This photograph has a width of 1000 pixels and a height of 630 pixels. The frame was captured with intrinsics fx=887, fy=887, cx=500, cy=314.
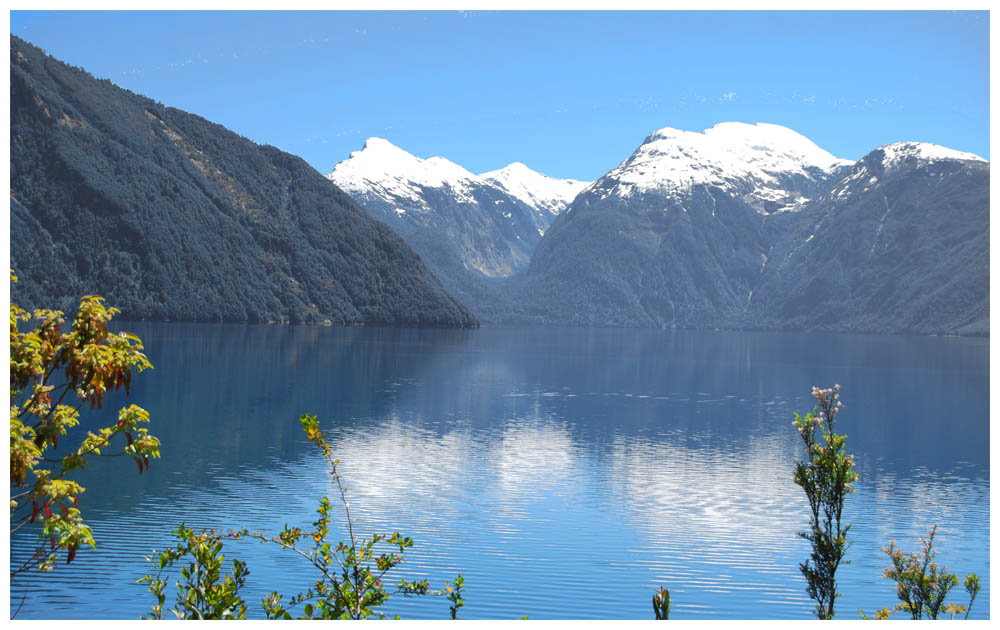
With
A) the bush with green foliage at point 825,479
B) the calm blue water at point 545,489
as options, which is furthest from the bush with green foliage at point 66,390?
the calm blue water at point 545,489

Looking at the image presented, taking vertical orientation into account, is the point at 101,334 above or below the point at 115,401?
above

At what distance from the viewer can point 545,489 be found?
5019 cm

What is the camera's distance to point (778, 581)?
34156mm

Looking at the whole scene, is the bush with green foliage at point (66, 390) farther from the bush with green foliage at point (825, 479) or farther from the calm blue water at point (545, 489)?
the calm blue water at point (545, 489)

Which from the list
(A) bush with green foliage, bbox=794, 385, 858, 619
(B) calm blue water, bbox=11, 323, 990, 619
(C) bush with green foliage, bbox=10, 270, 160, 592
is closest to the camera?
(C) bush with green foliage, bbox=10, 270, 160, 592

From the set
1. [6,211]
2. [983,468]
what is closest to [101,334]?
[6,211]

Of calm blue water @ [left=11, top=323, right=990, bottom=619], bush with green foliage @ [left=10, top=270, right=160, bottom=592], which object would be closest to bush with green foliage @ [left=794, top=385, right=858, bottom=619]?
bush with green foliage @ [left=10, top=270, right=160, bottom=592]

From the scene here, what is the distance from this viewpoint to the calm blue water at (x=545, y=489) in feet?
106

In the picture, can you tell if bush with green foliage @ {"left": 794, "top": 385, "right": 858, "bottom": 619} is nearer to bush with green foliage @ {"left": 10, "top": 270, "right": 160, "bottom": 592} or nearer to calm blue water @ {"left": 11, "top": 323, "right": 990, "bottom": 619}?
bush with green foliage @ {"left": 10, "top": 270, "right": 160, "bottom": 592}

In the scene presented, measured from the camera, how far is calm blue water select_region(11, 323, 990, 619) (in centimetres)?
3231

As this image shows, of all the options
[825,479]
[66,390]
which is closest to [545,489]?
[825,479]
